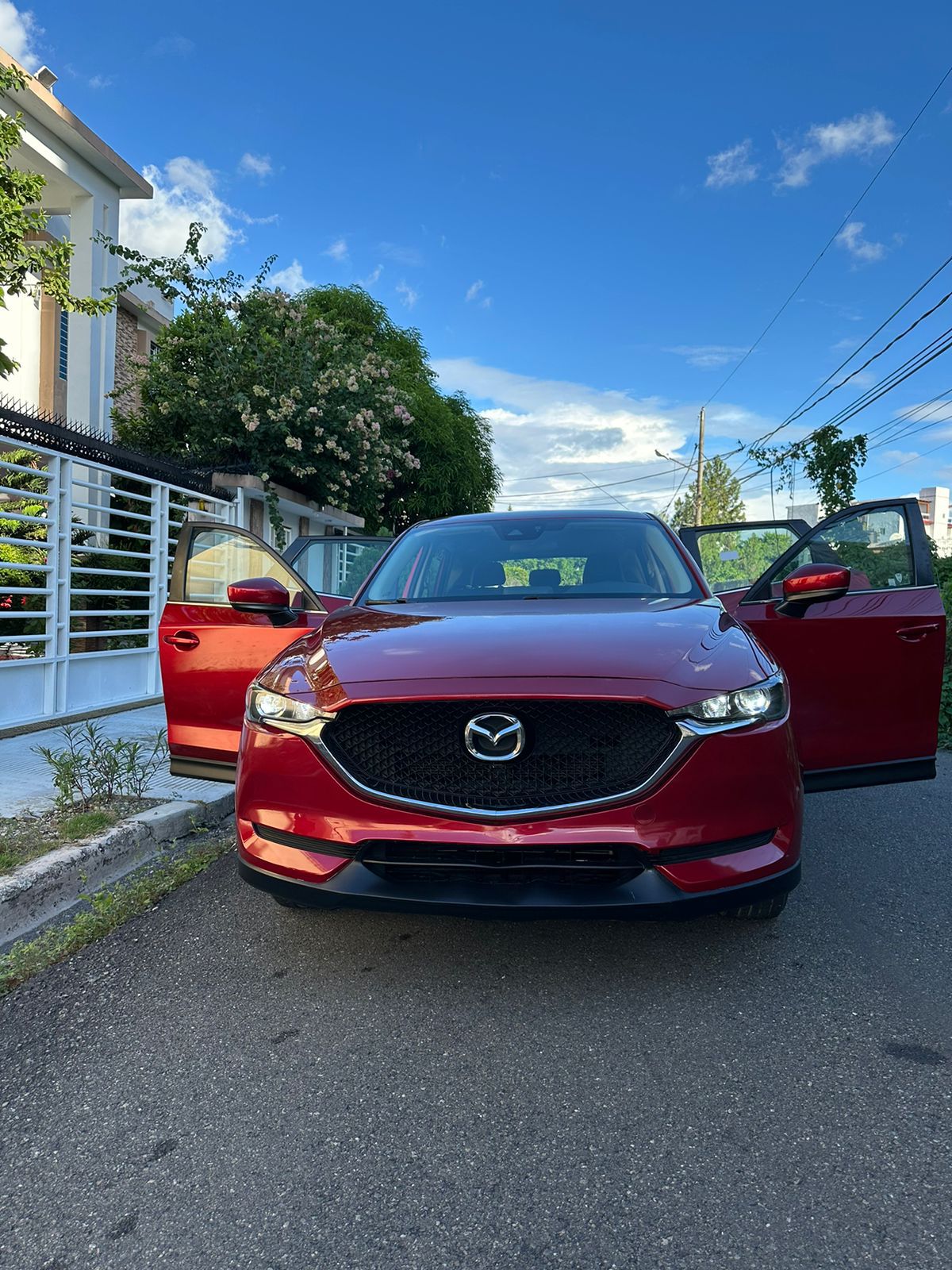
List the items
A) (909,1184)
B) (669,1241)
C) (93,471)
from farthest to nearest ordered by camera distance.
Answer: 1. (93,471)
2. (909,1184)
3. (669,1241)

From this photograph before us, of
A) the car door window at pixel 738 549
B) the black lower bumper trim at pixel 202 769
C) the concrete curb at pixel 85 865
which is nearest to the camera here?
the concrete curb at pixel 85 865

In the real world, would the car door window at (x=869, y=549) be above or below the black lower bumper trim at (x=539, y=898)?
above

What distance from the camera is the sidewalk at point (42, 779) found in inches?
181

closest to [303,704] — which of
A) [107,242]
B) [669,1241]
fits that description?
[669,1241]

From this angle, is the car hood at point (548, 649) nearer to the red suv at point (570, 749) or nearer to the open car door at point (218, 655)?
the red suv at point (570, 749)

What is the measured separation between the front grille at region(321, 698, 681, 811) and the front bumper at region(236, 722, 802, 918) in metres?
0.06

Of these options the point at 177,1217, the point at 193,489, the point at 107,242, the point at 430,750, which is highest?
the point at 107,242

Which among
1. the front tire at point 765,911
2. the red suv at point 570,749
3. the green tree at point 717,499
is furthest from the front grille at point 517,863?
the green tree at point 717,499

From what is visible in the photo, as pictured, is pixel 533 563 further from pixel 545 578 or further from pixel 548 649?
pixel 548 649

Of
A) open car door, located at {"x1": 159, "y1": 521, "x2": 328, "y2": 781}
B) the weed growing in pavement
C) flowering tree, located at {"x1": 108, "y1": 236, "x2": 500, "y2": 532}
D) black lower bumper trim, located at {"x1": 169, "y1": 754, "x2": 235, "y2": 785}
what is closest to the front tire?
open car door, located at {"x1": 159, "y1": 521, "x2": 328, "y2": 781}

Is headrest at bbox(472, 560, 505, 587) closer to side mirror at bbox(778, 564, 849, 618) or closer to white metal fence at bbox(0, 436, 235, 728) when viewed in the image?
side mirror at bbox(778, 564, 849, 618)

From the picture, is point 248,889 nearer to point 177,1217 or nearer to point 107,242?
point 177,1217

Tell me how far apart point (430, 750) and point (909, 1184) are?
1.49 meters

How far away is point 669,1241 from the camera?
1.66 metres
